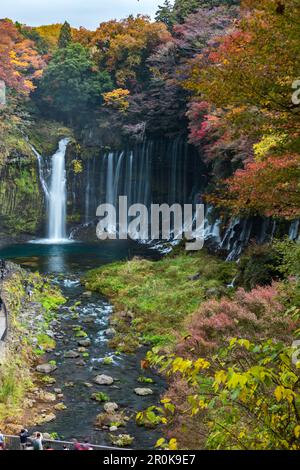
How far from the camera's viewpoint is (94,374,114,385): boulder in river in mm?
15289

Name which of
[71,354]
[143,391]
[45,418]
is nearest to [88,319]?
[71,354]

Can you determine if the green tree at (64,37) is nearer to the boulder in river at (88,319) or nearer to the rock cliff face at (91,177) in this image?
the rock cliff face at (91,177)

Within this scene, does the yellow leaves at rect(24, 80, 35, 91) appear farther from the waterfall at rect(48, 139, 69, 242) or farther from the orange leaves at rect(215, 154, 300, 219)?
the orange leaves at rect(215, 154, 300, 219)

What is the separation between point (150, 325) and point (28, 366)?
5645 mm

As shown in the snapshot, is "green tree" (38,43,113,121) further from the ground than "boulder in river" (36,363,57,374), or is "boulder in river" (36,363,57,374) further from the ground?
"green tree" (38,43,113,121)

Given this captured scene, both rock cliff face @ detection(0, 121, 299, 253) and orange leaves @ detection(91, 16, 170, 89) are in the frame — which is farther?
orange leaves @ detection(91, 16, 170, 89)

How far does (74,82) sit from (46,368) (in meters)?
33.7

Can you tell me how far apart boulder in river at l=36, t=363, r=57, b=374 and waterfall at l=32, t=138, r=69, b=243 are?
25.8 m

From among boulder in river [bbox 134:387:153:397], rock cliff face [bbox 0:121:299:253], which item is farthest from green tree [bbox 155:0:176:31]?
boulder in river [bbox 134:387:153:397]

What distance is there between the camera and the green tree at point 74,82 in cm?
4400

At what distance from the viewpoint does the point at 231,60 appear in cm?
837
